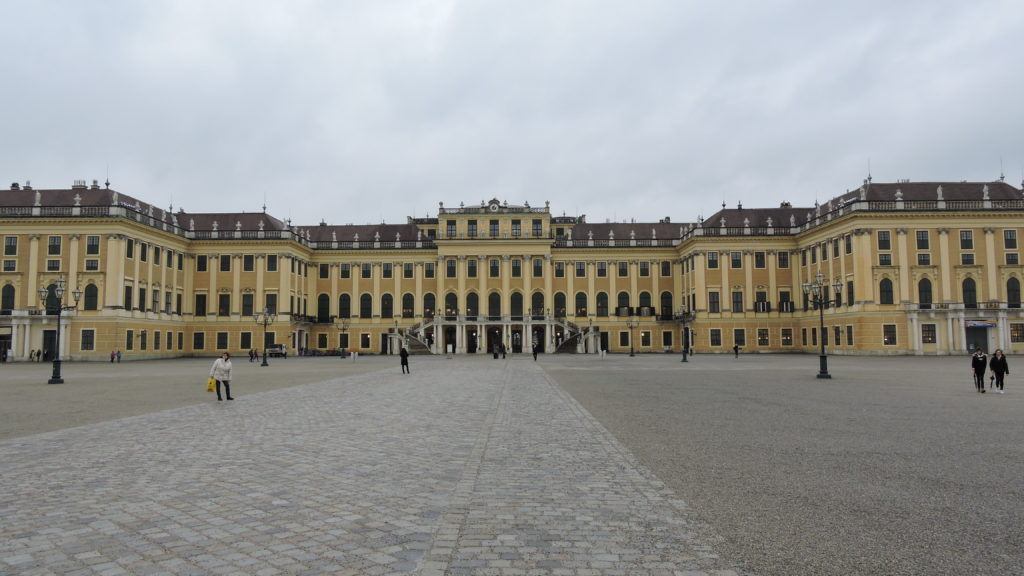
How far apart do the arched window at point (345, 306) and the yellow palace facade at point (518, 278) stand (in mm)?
233

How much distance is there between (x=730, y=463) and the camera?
9.57 meters

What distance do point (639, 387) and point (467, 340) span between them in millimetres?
53519

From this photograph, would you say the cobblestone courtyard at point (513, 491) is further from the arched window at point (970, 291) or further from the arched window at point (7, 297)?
the arched window at point (7, 297)

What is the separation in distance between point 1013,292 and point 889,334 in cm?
Result: 1179

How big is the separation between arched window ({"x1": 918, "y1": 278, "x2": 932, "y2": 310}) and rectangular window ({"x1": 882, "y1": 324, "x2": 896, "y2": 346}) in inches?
139

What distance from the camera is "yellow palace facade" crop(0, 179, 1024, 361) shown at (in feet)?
194

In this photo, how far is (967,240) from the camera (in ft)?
198

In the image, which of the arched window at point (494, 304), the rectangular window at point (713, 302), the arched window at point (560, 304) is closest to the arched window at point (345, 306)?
the arched window at point (494, 304)

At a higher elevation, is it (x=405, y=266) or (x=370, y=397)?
(x=405, y=266)

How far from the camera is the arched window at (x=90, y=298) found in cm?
5881

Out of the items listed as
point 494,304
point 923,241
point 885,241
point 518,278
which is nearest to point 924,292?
point 923,241

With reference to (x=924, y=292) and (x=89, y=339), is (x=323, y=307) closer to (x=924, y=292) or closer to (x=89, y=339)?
(x=89, y=339)

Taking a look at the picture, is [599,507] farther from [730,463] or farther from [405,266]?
[405,266]

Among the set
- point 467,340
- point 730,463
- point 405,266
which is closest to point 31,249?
point 405,266
